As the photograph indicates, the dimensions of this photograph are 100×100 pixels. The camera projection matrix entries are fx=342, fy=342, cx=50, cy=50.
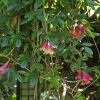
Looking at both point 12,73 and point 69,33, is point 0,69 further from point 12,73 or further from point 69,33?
point 69,33

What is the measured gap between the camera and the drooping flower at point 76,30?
1631 millimetres

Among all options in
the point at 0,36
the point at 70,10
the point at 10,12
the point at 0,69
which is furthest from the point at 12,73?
the point at 70,10

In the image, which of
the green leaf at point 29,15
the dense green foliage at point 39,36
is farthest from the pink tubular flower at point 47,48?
the green leaf at point 29,15

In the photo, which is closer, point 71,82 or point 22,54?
point 22,54

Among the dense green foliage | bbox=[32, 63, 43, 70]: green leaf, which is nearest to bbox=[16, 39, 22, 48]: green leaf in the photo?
the dense green foliage

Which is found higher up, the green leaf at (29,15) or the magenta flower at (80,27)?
the green leaf at (29,15)

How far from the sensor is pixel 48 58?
174cm

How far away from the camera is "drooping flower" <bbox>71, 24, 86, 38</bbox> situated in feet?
5.35

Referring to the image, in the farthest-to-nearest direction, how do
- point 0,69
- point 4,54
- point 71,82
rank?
point 71,82 → point 4,54 → point 0,69

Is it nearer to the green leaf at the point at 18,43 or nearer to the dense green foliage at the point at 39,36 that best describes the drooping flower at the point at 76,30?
the dense green foliage at the point at 39,36

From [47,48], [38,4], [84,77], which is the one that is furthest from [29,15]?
[84,77]

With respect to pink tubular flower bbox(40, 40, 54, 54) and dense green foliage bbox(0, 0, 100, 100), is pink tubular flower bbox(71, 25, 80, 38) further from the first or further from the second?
pink tubular flower bbox(40, 40, 54, 54)

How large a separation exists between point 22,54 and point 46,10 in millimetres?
247

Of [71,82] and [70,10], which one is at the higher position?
[70,10]
